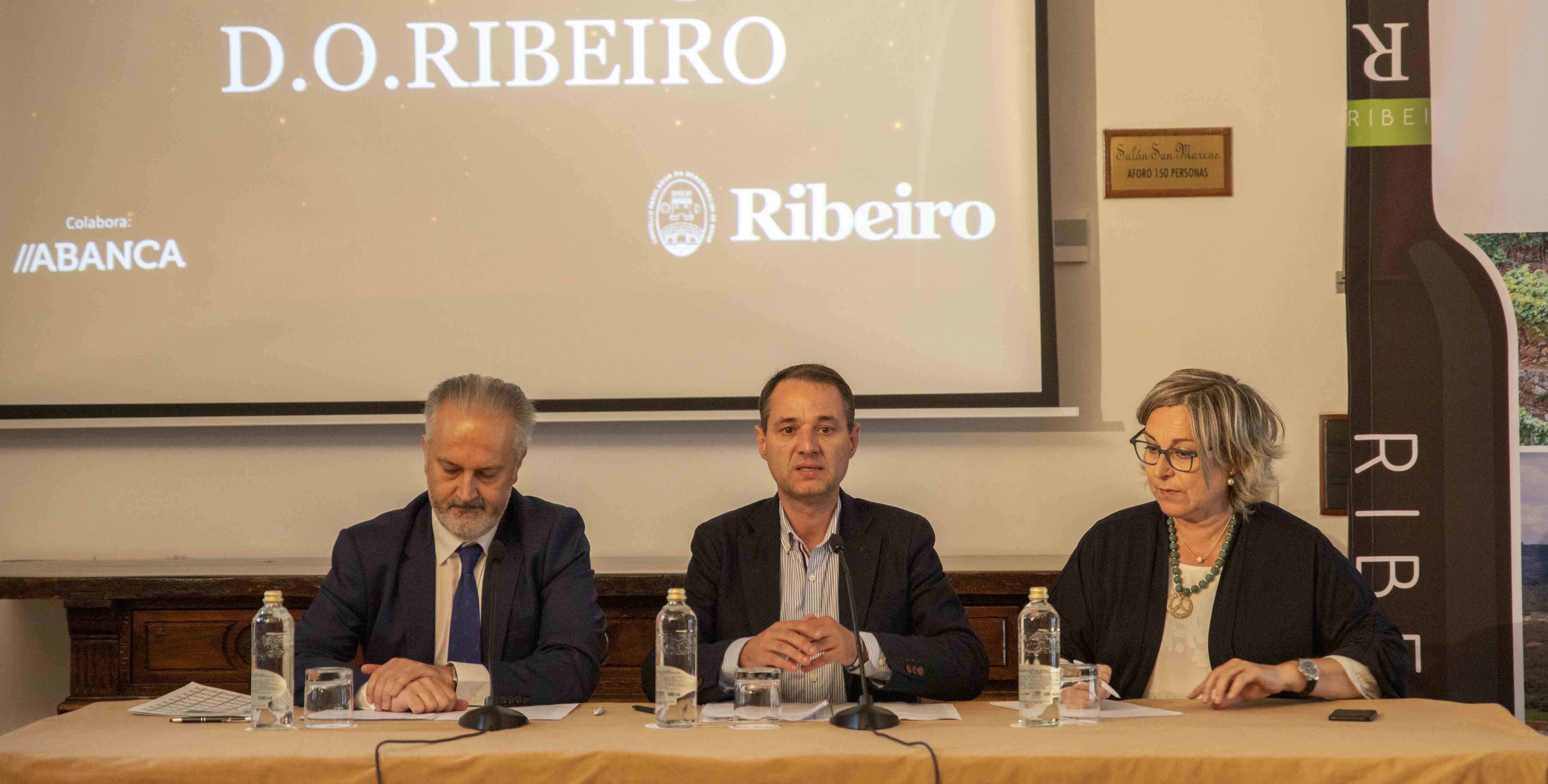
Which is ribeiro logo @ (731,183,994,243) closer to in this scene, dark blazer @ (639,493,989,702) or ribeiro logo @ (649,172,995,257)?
ribeiro logo @ (649,172,995,257)

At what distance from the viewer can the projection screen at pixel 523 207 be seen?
343 cm

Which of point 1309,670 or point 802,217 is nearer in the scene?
point 1309,670

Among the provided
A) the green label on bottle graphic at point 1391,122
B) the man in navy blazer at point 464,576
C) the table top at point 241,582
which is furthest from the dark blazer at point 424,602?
the green label on bottle graphic at point 1391,122

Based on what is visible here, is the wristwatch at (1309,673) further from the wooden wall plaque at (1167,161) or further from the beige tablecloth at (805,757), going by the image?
the wooden wall plaque at (1167,161)

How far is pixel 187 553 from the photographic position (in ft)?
11.6

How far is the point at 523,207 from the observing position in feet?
11.4

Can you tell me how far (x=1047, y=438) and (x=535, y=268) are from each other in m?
1.46

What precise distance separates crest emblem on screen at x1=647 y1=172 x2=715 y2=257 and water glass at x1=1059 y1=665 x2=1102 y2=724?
182cm

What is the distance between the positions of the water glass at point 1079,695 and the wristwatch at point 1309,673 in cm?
→ 41

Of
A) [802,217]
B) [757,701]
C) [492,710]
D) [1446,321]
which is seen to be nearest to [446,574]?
[492,710]

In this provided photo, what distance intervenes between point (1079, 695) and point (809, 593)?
664 mm

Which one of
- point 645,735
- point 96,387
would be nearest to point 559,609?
point 645,735

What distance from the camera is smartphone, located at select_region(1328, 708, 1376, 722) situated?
75.0 inches

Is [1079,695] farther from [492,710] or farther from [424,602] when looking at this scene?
Result: [424,602]
